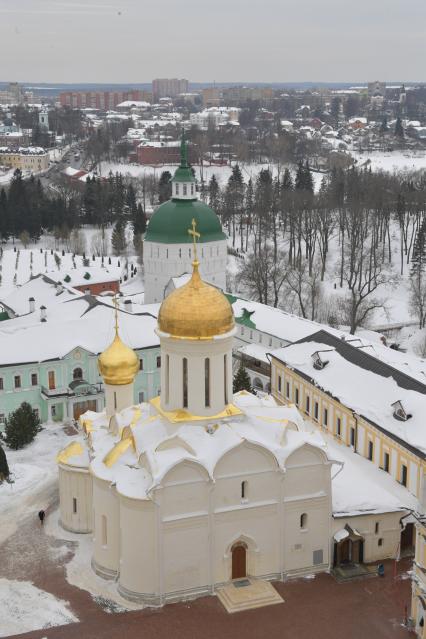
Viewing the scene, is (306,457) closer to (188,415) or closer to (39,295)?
(188,415)

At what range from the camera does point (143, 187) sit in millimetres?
72938

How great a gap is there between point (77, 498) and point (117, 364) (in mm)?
3595

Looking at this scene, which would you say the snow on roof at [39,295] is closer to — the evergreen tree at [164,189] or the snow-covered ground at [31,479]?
the snow-covered ground at [31,479]

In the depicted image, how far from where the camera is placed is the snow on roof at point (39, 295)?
35.8m

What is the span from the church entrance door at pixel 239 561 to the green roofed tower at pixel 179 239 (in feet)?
69.6

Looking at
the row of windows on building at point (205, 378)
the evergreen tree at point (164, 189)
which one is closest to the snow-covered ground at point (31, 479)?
the row of windows on building at point (205, 378)

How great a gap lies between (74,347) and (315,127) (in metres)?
109

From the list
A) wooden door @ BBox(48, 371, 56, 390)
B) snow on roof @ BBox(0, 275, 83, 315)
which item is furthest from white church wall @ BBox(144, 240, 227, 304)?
wooden door @ BBox(48, 371, 56, 390)

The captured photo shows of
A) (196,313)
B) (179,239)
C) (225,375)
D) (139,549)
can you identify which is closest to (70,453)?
(139,549)

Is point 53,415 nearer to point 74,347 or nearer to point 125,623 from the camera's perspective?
point 74,347

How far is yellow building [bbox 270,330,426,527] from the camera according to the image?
2014 cm

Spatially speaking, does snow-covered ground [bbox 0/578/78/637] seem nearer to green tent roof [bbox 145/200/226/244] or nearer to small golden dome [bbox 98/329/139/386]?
small golden dome [bbox 98/329/139/386]

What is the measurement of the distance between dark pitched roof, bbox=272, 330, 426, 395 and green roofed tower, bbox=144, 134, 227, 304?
1281 centimetres

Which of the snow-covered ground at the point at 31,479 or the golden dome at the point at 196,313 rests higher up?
the golden dome at the point at 196,313
